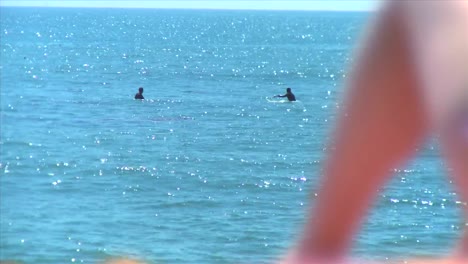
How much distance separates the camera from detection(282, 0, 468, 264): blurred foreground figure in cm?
67

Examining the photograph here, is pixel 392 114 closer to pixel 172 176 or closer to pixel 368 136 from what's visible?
pixel 368 136

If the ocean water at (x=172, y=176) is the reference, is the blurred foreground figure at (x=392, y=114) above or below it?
below

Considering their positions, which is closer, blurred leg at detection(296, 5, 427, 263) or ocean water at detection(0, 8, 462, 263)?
blurred leg at detection(296, 5, 427, 263)

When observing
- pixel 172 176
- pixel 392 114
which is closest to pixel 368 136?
pixel 392 114

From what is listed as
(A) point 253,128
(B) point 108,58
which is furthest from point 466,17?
(B) point 108,58

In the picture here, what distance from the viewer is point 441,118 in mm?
666

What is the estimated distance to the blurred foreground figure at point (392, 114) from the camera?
0.67 meters

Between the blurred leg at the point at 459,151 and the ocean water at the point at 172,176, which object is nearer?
the blurred leg at the point at 459,151

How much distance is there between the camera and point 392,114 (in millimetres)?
703

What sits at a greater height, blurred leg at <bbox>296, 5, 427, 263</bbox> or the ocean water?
the ocean water

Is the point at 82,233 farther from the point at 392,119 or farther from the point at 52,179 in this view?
the point at 392,119

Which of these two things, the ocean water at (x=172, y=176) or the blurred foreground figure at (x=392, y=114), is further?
the ocean water at (x=172, y=176)

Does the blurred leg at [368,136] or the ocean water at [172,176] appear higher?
Answer: the ocean water at [172,176]

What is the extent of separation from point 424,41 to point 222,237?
A: 14.3 metres
